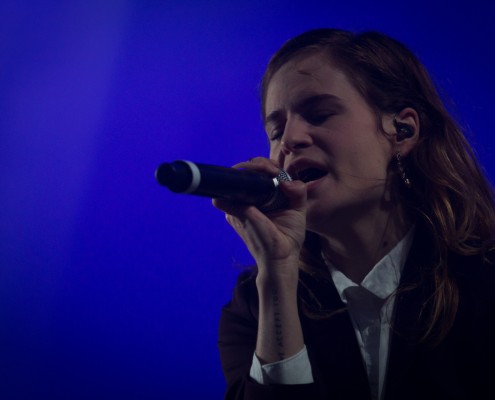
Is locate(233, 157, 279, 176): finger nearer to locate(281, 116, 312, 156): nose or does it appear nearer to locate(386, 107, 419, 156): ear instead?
locate(281, 116, 312, 156): nose

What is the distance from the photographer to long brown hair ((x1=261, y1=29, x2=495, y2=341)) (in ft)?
3.12

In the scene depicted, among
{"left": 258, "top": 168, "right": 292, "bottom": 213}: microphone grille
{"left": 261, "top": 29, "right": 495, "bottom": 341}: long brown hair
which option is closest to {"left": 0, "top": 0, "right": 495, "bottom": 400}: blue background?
{"left": 261, "top": 29, "right": 495, "bottom": 341}: long brown hair

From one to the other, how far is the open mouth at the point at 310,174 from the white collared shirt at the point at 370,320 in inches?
8.4

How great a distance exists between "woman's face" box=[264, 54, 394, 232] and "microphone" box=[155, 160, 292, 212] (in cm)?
12

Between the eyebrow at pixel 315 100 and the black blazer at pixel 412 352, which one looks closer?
the black blazer at pixel 412 352

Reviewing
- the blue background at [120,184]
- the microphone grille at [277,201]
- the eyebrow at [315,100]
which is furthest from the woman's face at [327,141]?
the blue background at [120,184]

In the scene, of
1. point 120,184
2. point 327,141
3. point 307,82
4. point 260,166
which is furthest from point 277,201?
point 120,184

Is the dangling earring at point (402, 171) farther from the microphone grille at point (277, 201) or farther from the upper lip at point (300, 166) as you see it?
the microphone grille at point (277, 201)

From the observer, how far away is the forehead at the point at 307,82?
0.94m

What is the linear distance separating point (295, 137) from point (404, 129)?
26 centimetres

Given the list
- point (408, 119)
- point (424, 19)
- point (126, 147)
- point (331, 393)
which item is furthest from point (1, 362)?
point (424, 19)

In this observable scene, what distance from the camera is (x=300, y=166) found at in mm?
896

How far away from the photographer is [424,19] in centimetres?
139

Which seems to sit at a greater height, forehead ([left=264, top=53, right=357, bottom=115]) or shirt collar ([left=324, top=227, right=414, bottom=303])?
forehead ([left=264, top=53, right=357, bottom=115])
